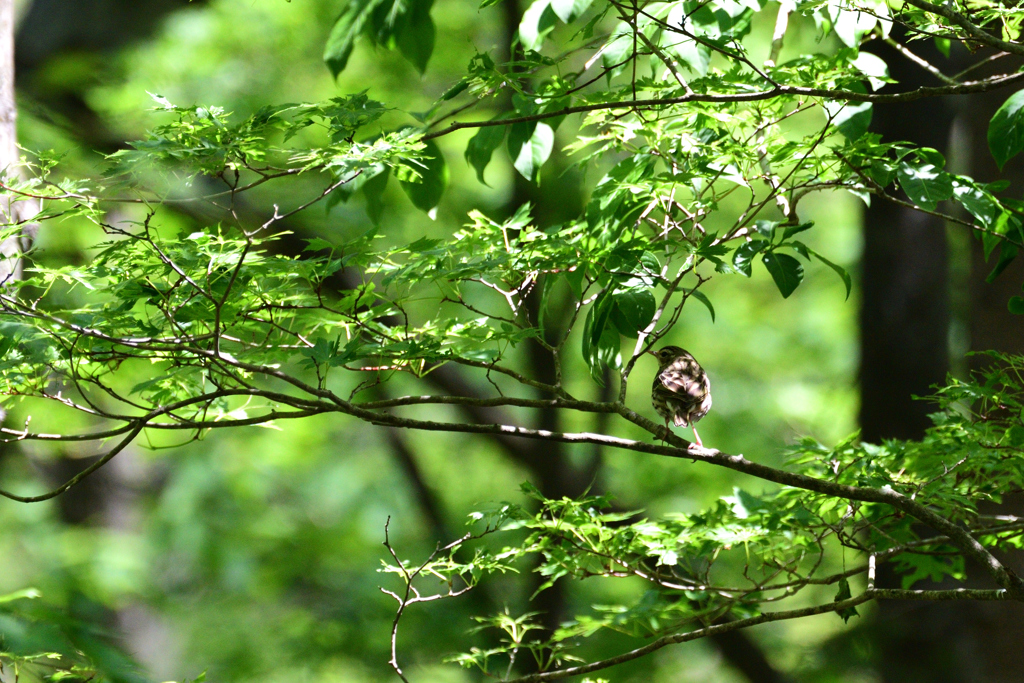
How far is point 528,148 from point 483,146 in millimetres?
113

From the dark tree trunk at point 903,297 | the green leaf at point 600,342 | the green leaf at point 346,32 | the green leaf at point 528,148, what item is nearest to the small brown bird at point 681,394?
the green leaf at point 600,342

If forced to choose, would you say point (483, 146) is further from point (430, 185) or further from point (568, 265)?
point (568, 265)

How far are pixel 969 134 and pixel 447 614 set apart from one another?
4.38 m

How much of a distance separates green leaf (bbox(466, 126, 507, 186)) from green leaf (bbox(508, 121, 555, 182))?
1.4 inches

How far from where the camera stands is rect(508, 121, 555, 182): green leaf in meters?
2.06

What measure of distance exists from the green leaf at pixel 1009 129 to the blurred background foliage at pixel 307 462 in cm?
231

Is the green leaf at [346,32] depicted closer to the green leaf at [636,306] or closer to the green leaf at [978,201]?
the green leaf at [636,306]

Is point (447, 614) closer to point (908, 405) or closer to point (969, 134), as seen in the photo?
point (908, 405)

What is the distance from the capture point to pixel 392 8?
2203mm

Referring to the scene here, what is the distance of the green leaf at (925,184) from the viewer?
1696 mm

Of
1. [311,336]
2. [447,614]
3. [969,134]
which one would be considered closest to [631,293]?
[311,336]

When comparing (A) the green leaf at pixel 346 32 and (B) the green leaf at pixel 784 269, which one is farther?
(A) the green leaf at pixel 346 32

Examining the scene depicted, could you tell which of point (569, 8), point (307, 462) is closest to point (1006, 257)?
point (569, 8)

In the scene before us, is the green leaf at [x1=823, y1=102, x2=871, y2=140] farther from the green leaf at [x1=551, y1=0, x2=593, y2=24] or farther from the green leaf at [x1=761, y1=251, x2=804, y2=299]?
the green leaf at [x1=551, y1=0, x2=593, y2=24]
